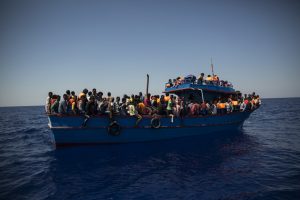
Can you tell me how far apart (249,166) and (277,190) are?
7.41 ft

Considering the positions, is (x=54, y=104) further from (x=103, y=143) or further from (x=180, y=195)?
(x=180, y=195)

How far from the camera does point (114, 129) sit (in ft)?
37.4

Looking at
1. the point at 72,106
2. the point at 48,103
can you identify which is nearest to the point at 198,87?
the point at 72,106

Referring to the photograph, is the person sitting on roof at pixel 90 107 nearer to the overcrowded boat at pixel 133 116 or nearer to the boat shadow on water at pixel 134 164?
the overcrowded boat at pixel 133 116

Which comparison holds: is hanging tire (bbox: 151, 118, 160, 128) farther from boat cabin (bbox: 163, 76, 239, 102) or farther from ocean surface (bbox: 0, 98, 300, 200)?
boat cabin (bbox: 163, 76, 239, 102)

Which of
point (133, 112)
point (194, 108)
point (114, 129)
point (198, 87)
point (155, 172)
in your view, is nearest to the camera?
point (155, 172)

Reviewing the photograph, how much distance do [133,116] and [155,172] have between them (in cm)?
433

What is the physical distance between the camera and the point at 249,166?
8.67 meters

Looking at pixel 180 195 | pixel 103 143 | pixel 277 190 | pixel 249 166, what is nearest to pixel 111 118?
pixel 103 143

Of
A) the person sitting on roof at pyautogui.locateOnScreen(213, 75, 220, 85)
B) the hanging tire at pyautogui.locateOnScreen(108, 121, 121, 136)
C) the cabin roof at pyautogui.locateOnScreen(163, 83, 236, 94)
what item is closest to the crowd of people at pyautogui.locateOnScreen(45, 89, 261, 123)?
the hanging tire at pyautogui.locateOnScreen(108, 121, 121, 136)

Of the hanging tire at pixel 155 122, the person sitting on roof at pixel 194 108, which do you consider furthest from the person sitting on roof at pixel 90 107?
the person sitting on roof at pixel 194 108

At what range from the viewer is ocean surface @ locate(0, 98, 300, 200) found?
250 inches

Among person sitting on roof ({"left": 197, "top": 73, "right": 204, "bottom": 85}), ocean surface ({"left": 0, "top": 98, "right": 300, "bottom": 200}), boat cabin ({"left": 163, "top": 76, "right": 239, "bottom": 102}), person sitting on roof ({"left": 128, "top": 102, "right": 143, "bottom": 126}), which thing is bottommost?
ocean surface ({"left": 0, "top": 98, "right": 300, "bottom": 200})

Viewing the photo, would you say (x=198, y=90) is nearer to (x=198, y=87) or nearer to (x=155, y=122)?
(x=198, y=87)
